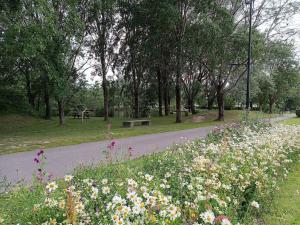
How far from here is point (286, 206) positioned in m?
5.50

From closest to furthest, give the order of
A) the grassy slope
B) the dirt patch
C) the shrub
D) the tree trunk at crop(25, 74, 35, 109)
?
the shrub
the grassy slope
the dirt patch
the tree trunk at crop(25, 74, 35, 109)

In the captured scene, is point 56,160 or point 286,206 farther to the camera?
point 56,160

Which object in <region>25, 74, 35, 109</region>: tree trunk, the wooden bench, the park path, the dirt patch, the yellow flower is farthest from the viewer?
<region>25, 74, 35, 109</region>: tree trunk

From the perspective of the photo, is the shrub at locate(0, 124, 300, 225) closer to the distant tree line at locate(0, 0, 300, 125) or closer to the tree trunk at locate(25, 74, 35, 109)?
the distant tree line at locate(0, 0, 300, 125)

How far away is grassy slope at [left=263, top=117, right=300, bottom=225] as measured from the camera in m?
4.89

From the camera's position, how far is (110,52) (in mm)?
31266

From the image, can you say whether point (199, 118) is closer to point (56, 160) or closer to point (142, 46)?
point (142, 46)

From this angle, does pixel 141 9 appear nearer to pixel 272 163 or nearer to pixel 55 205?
pixel 272 163

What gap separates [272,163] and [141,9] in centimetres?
2238

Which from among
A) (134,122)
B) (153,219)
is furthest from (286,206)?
(134,122)

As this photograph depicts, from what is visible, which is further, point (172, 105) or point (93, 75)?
point (172, 105)

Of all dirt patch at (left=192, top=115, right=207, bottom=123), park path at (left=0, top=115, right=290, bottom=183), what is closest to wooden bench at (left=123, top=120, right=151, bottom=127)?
dirt patch at (left=192, top=115, right=207, bottom=123)

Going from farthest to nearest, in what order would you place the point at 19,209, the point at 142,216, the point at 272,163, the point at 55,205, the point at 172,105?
the point at 172,105
the point at 272,163
the point at 19,209
the point at 55,205
the point at 142,216

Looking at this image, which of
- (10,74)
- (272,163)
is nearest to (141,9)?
(10,74)
